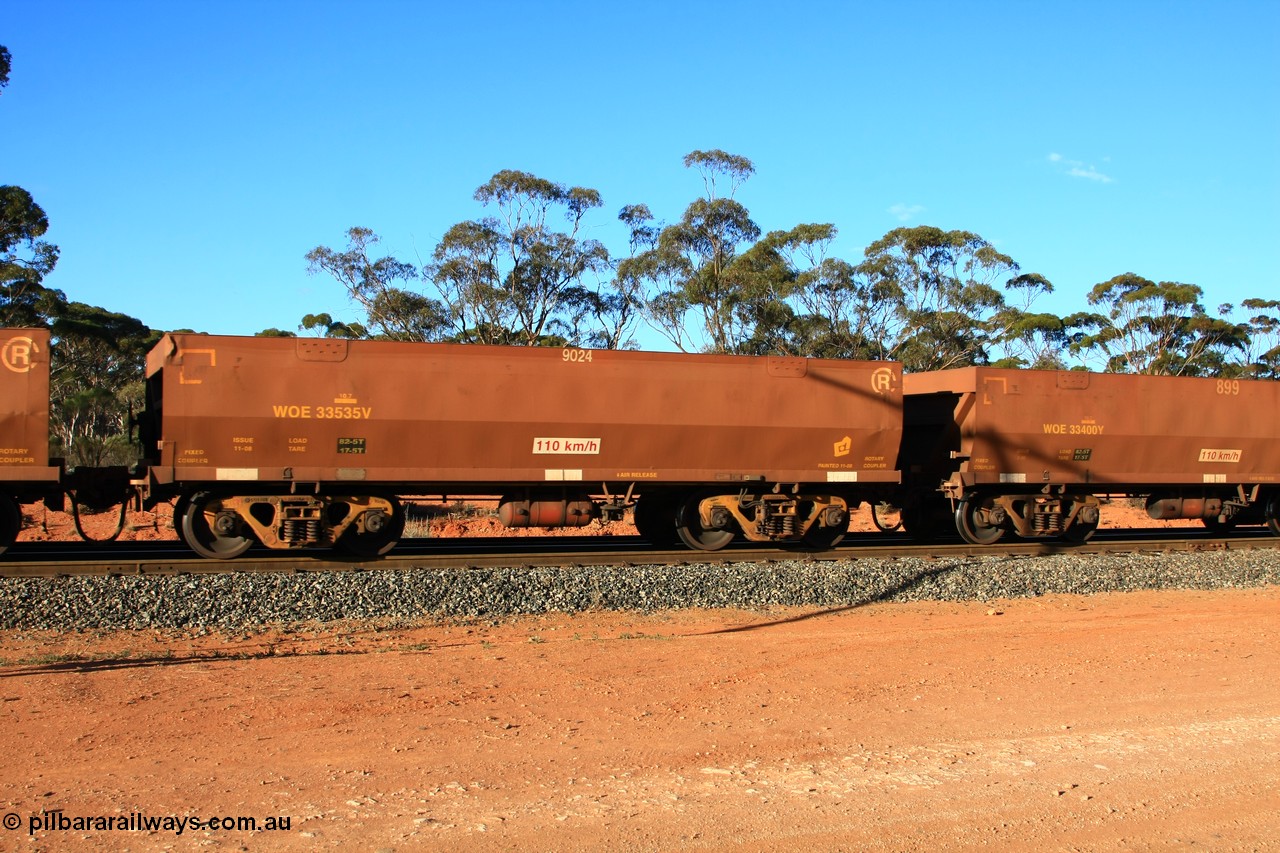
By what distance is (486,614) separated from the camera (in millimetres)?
10820

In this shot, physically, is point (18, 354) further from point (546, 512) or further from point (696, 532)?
point (696, 532)

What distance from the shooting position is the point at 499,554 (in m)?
13.1

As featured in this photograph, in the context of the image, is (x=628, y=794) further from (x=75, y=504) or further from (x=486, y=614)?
(x=75, y=504)

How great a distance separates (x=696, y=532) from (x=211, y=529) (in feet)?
21.2

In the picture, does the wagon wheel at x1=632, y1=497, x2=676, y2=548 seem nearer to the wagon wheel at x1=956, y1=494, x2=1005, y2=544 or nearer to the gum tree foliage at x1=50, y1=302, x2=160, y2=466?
the wagon wheel at x1=956, y1=494, x2=1005, y2=544

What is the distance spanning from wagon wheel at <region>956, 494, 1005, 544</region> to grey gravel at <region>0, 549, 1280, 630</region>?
1714mm

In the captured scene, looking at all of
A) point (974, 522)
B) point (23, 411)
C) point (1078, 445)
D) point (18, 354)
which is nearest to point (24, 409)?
point (23, 411)

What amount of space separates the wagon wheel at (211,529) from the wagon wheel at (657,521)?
5561 millimetres

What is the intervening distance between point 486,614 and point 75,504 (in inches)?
229

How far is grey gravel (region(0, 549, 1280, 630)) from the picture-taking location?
1012 cm

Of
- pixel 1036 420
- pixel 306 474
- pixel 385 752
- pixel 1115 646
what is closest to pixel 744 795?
pixel 385 752

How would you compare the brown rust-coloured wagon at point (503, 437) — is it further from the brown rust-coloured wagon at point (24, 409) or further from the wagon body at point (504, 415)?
the brown rust-coloured wagon at point (24, 409)
